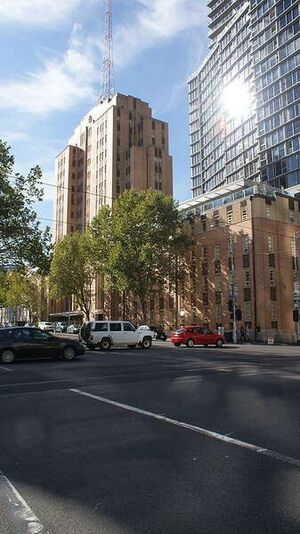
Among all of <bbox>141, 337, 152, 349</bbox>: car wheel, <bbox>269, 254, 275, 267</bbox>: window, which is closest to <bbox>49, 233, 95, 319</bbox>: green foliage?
<bbox>269, 254, 275, 267</bbox>: window

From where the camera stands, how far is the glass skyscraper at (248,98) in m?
75.8

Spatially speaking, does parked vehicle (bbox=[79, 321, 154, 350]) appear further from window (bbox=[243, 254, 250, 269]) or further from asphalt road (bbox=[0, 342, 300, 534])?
window (bbox=[243, 254, 250, 269])

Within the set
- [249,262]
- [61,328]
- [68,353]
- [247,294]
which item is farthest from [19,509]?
[61,328]

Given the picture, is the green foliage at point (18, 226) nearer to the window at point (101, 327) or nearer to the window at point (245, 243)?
the window at point (101, 327)

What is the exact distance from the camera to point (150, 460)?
562 cm

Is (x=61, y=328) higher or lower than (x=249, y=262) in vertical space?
lower

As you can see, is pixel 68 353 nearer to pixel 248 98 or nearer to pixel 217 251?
pixel 217 251

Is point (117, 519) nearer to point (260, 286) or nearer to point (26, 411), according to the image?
point (26, 411)

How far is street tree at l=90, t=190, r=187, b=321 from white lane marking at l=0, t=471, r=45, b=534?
161ft

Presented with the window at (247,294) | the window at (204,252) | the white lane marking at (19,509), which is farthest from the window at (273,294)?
the white lane marking at (19,509)

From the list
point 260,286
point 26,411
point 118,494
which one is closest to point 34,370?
point 26,411

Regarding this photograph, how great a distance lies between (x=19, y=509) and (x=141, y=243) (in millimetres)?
52309

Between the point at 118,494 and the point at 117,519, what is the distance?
1.87 ft

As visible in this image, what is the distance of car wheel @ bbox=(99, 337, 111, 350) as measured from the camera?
29.0 metres
